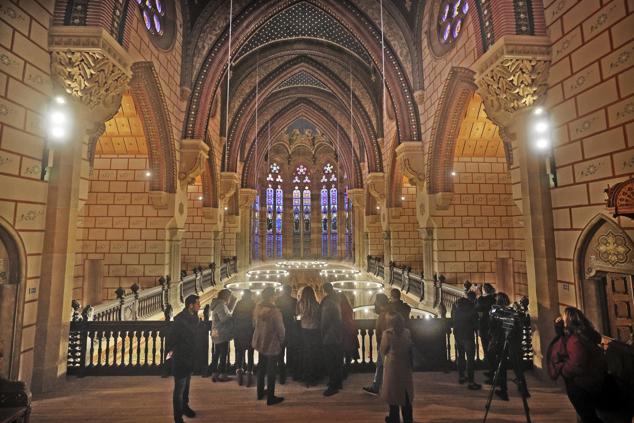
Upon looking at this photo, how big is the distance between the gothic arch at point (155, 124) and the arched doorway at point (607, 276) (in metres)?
8.35

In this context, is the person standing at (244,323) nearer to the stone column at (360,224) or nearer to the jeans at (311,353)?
the jeans at (311,353)

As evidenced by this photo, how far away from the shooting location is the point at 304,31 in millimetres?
12820

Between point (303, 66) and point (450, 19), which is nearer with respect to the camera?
point (450, 19)

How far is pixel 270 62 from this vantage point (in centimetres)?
1512

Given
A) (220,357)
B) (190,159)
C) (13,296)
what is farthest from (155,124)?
(220,357)

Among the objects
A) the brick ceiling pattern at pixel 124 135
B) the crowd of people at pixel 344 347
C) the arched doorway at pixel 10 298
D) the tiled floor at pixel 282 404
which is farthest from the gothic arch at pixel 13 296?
the brick ceiling pattern at pixel 124 135

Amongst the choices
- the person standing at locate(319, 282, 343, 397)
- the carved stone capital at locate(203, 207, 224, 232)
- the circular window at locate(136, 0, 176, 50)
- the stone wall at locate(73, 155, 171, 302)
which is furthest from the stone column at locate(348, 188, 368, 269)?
the person standing at locate(319, 282, 343, 397)

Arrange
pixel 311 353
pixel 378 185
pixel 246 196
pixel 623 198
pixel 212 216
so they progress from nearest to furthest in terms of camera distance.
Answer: pixel 623 198, pixel 311 353, pixel 212 216, pixel 378 185, pixel 246 196

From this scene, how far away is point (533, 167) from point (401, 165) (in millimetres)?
4996

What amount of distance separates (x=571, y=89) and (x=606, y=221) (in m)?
1.76

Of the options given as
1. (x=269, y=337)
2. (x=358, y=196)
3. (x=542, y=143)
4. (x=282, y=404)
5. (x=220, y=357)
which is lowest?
(x=282, y=404)

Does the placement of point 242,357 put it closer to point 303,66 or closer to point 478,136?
point 478,136

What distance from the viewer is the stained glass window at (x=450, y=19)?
7.34 metres

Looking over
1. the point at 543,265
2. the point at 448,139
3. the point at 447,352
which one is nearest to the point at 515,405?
the point at 447,352
